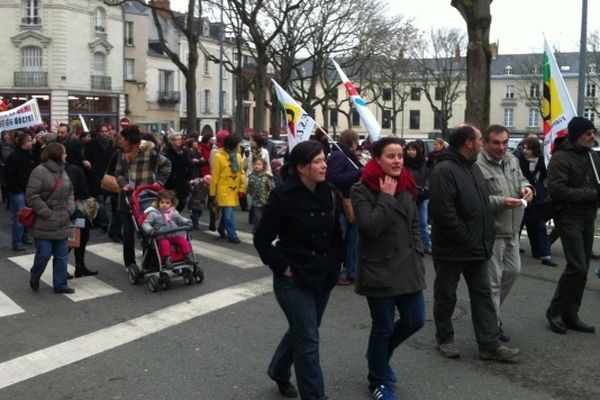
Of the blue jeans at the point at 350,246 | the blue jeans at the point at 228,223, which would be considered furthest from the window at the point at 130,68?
the blue jeans at the point at 350,246

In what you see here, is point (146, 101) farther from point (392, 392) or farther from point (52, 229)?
point (392, 392)

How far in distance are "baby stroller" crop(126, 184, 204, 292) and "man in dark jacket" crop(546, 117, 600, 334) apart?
4051 millimetres

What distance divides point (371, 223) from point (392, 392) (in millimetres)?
1187

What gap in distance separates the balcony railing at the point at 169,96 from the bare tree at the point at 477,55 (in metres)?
50.2

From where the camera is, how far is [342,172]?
7.78m

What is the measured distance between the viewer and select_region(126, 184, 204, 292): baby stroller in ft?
26.8

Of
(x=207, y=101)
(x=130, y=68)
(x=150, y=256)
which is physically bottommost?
(x=150, y=256)

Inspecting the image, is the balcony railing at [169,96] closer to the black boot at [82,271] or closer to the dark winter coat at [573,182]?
the black boot at [82,271]

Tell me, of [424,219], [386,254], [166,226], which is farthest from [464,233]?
[424,219]

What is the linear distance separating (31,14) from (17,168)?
141 feet

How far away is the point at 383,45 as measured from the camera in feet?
125

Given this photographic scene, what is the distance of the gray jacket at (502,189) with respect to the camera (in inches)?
230

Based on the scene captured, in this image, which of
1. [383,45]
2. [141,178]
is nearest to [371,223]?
[141,178]

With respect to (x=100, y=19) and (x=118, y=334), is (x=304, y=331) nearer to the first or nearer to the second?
(x=118, y=334)
